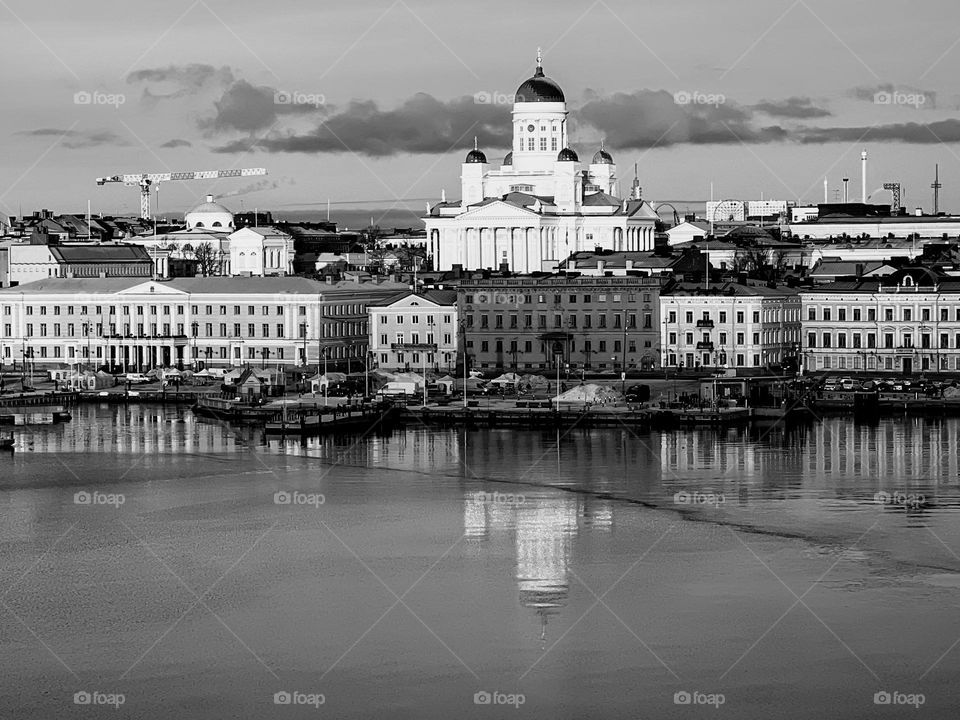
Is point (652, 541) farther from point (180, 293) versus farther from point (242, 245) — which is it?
point (242, 245)

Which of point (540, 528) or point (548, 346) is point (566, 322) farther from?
point (540, 528)

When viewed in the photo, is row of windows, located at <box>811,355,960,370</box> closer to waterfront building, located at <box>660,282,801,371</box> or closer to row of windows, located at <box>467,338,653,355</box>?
waterfront building, located at <box>660,282,801,371</box>

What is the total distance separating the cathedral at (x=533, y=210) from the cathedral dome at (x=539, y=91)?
22 mm

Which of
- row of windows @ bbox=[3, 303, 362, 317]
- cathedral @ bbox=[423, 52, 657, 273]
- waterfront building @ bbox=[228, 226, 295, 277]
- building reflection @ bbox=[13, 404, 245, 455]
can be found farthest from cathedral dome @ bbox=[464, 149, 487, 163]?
building reflection @ bbox=[13, 404, 245, 455]

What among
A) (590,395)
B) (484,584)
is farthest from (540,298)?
(484,584)

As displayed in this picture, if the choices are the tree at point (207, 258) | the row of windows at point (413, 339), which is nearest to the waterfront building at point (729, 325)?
the row of windows at point (413, 339)

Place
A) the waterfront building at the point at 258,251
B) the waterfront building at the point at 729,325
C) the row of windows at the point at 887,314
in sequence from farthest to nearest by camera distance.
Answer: the waterfront building at the point at 258,251, the waterfront building at the point at 729,325, the row of windows at the point at 887,314

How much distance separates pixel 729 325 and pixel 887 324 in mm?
2660

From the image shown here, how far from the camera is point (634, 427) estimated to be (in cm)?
3000

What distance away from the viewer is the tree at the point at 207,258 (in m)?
57.5

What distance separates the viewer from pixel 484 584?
1752 centimetres

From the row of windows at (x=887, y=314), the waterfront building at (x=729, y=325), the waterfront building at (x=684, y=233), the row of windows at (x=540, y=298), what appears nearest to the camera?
the row of windows at (x=887, y=314)

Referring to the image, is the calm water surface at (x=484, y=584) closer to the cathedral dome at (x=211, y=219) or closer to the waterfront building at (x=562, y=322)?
the waterfront building at (x=562, y=322)

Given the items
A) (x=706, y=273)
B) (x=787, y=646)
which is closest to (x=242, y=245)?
(x=706, y=273)
